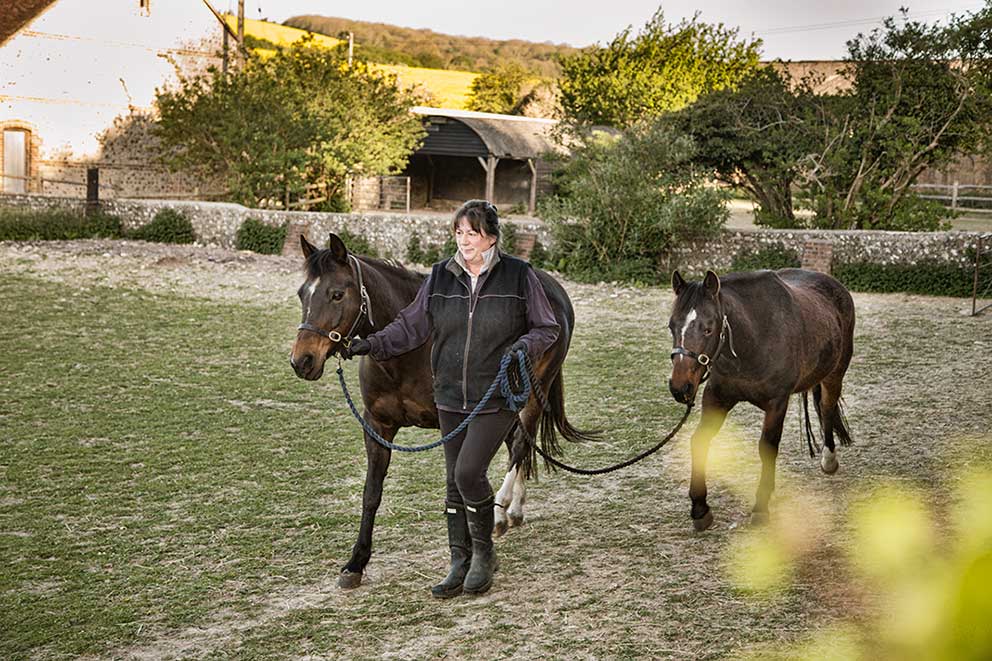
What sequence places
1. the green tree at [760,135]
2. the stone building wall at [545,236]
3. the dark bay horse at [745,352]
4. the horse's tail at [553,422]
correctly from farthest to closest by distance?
the green tree at [760,135] < the stone building wall at [545,236] < the horse's tail at [553,422] < the dark bay horse at [745,352]

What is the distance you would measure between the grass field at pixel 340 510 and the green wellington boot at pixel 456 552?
0.10m

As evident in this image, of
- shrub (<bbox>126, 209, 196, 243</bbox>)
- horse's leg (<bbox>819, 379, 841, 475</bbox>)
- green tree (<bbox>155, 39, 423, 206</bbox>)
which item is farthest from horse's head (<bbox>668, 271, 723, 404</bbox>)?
green tree (<bbox>155, 39, 423, 206</bbox>)

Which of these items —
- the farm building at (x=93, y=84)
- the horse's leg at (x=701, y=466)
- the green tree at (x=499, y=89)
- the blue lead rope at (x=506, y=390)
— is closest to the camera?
the blue lead rope at (x=506, y=390)

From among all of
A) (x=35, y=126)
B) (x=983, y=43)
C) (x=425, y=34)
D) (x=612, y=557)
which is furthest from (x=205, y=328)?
(x=425, y=34)

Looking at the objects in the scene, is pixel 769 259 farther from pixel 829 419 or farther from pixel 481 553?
pixel 481 553

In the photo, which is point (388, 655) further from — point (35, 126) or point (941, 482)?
point (35, 126)

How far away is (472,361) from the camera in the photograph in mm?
4508

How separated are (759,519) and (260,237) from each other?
1811cm

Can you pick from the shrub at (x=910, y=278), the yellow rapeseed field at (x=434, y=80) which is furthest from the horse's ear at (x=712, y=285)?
the yellow rapeseed field at (x=434, y=80)

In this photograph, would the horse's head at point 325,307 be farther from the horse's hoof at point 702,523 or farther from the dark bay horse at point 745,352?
the horse's hoof at point 702,523

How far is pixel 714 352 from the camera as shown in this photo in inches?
211

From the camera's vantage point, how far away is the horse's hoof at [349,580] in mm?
4992

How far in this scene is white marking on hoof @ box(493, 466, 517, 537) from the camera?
5887mm

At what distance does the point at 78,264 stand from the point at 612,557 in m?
16.5
